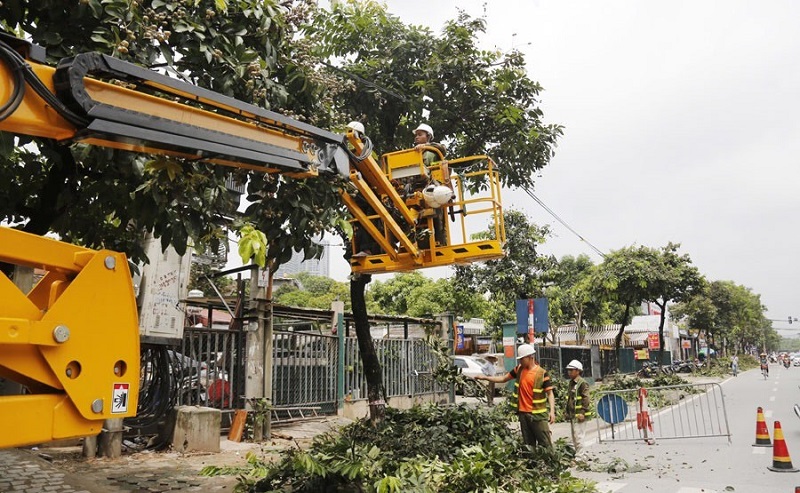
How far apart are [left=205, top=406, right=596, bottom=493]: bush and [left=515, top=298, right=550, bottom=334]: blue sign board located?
682cm

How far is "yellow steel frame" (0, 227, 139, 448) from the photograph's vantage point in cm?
329

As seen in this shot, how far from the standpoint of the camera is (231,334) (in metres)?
10.4

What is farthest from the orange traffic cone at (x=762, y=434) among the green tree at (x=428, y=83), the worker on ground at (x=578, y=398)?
the green tree at (x=428, y=83)

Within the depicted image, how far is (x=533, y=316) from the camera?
1573cm

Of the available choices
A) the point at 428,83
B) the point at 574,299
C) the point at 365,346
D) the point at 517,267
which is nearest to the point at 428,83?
the point at 428,83

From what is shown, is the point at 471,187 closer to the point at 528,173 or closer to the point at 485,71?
the point at 528,173

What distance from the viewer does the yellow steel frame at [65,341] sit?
10.8 feet

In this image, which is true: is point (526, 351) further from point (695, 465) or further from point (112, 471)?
point (112, 471)

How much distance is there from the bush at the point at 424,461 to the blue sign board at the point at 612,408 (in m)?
3.02

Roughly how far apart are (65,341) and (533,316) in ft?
44.5

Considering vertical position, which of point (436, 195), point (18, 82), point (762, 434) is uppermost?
point (436, 195)

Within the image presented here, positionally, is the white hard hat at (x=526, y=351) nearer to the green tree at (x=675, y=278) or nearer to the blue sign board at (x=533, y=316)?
the blue sign board at (x=533, y=316)

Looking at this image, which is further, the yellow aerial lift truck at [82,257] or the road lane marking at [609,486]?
the road lane marking at [609,486]

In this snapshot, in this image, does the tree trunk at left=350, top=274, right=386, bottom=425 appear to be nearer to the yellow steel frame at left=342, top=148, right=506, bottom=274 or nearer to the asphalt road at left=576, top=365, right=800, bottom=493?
the yellow steel frame at left=342, top=148, right=506, bottom=274
